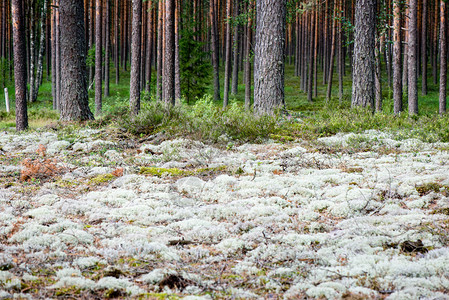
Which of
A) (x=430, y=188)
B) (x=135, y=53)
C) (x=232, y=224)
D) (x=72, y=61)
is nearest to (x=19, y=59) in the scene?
(x=72, y=61)

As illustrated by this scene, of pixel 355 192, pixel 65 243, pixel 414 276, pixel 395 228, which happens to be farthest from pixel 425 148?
pixel 65 243

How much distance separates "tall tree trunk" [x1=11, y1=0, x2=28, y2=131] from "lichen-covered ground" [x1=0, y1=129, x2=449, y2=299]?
6.52 m

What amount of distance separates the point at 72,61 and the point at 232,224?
35.5 feet

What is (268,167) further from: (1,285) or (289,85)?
(289,85)

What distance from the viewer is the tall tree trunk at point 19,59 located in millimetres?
12742

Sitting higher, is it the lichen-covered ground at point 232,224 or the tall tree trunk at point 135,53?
the tall tree trunk at point 135,53

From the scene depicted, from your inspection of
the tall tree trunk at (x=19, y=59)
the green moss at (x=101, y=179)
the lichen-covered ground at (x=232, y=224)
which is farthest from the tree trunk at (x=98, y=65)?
the green moss at (x=101, y=179)

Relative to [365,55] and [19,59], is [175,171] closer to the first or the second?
[365,55]

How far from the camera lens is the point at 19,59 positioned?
13.0 m

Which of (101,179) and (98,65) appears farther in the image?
(98,65)

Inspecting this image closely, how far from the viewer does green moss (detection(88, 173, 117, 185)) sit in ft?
21.6

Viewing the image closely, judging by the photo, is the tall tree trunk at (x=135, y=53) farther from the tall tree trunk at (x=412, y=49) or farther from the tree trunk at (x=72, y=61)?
the tall tree trunk at (x=412, y=49)

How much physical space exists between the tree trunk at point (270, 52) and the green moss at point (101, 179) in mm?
5538

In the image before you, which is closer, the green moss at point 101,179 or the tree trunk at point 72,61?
the green moss at point 101,179
